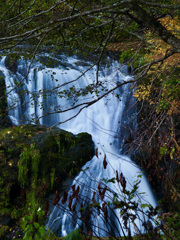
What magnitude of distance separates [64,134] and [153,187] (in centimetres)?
343

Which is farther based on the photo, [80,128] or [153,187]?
[80,128]

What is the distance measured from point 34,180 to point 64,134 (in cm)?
166

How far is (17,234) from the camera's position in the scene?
5.07m

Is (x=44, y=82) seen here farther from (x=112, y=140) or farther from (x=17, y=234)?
(x=17, y=234)

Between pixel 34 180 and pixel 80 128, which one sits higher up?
pixel 80 128

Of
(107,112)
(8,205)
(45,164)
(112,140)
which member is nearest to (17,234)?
(8,205)

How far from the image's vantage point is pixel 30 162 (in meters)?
5.93

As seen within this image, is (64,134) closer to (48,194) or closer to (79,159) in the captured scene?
(79,159)

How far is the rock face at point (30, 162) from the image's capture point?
18.8 feet

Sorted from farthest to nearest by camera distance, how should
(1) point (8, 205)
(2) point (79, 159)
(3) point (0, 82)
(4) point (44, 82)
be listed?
(4) point (44, 82) < (3) point (0, 82) < (2) point (79, 159) < (1) point (8, 205)

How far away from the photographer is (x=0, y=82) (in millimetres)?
8516

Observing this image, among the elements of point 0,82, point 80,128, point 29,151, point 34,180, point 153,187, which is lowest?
point 153,187

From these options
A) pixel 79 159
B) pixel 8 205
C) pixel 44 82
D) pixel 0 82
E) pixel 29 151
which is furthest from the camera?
pixel 44 82

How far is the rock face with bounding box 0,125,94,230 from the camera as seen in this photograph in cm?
572
